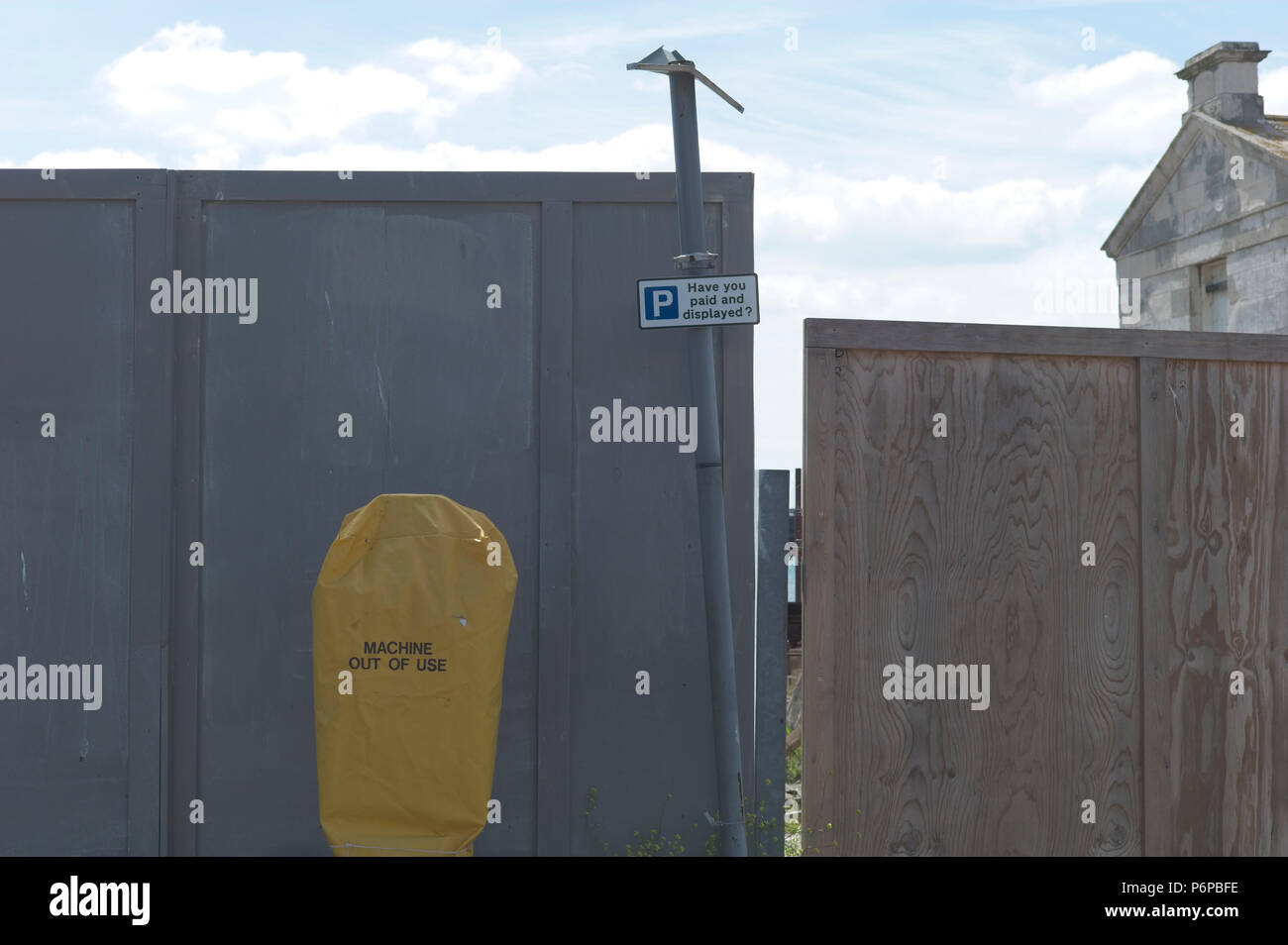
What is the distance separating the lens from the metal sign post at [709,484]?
4.36m

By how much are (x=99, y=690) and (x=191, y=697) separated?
403 mm

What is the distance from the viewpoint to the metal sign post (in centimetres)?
436

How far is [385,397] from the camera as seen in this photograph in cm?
503

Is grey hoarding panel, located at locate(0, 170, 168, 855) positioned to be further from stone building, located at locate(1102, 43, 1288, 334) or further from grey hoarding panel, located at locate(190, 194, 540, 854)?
stone building, located at locate(1102, 43, 1288, 334)

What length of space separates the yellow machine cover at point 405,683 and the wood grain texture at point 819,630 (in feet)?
5.01

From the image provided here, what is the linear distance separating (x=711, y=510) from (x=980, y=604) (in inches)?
58.9

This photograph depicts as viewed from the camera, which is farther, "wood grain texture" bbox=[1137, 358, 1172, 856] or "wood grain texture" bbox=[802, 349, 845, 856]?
"wood grain texture" bbox=[1137, 358, 1172, 856]

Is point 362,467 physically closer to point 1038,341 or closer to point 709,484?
point 709,484

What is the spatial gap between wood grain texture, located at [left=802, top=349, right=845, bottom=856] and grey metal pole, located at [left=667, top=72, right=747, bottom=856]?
0.70 meters

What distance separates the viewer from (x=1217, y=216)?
1734 centimetres

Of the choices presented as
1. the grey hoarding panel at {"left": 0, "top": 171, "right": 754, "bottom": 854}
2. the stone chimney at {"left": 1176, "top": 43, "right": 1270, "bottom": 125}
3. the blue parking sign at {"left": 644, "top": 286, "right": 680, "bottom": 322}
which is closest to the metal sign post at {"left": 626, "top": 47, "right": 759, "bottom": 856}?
the blue parking sign at {"left": 644, "top": 286, "right": 680, "bottom": 322}
